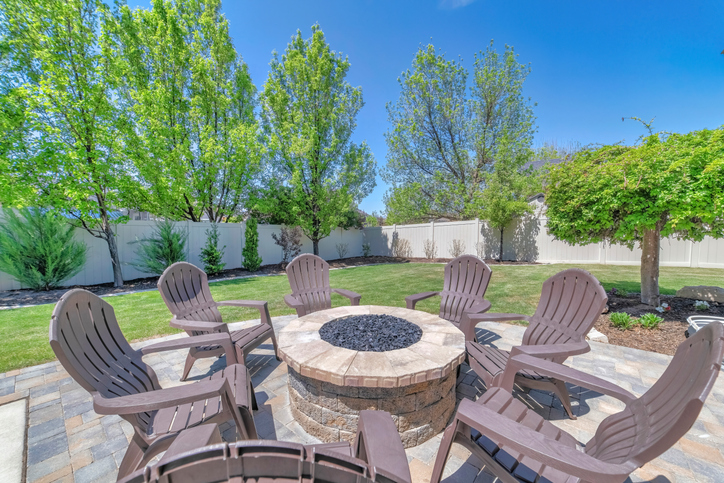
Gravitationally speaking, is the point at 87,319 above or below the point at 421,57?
below

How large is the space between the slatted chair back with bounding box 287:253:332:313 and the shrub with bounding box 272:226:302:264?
26.8 feet

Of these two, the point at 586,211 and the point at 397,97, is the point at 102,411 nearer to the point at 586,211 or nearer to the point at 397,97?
the point at 586,211

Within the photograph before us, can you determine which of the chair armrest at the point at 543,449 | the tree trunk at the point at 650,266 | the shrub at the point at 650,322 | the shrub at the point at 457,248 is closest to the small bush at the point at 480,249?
the shrub at the point at 457,248

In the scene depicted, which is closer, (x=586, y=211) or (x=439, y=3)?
(x=586, y=211)

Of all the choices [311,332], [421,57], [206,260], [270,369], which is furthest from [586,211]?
[421,57]

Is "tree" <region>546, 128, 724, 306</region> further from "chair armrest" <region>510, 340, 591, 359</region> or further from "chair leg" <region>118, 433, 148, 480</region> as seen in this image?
"chair leg" <region>118, 433, 148, 480</region>

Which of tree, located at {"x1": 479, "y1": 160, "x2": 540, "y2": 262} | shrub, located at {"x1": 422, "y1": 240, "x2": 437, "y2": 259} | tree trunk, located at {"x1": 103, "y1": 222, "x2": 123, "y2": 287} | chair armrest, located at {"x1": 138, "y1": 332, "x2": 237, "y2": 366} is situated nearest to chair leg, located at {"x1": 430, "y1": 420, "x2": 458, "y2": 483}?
chair armrest, located at {"x1": 138, "y1": 332, "x2": 237, "y2": 366}

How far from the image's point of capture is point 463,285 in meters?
3.45

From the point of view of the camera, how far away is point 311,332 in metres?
2.38

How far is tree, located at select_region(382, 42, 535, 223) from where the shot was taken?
A: 12156 mm

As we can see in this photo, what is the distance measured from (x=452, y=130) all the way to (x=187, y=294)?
43.0 feet

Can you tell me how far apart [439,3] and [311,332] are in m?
8.74

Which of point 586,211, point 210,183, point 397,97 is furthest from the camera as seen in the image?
point 397,97

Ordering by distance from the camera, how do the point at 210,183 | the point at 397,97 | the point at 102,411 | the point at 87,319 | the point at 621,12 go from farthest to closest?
the point at 397,97, the point at 210,183, the point at 621,12, the point at 87,319, the point at 102,411
